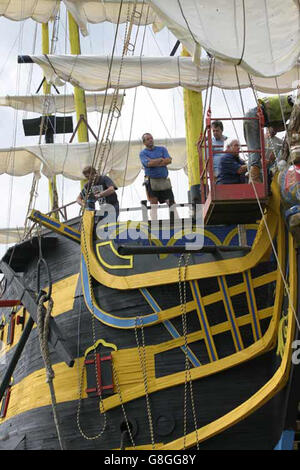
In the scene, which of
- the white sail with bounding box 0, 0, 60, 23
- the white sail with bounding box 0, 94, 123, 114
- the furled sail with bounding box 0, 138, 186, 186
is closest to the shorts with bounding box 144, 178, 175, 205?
the furled sail with bounding box 0, 138, 186, 186

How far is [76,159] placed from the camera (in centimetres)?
1923

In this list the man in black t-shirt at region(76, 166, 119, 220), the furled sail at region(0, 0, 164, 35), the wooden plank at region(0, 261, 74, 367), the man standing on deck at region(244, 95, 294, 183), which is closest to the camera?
the man standing on deck at region(244, 95, 294, 183)

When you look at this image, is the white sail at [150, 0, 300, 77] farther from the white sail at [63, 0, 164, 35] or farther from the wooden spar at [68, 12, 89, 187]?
the wooden spar at [68, 12, 89, 187]

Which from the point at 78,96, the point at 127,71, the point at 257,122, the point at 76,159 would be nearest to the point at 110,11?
the point at 78,96

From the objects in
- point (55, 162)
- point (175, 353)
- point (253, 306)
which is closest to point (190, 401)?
point (175, 353)

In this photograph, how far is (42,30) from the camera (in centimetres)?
2338

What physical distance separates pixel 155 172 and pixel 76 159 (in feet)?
28.3

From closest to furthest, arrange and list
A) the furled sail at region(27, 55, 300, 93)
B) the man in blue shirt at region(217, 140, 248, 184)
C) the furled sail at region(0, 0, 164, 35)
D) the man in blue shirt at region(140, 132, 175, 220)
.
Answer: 1. the man in blue shirt at region(217, 140, 248, 184)
2. the man in blue shirt at region(140, 132, 175, 220)
3. the furled sail at region(27, 55, 300, 93)
4. the furled sail at region(0, 0, 164, 35)

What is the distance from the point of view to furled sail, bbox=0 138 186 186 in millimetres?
18781

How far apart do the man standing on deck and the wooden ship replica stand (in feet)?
0.44

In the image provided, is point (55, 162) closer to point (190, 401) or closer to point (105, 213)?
point (105, 213)

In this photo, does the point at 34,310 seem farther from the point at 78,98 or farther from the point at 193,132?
the point at 78,98

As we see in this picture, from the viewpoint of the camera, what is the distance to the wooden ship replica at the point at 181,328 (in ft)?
28.0

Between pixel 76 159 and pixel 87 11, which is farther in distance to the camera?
pixel 87 11
